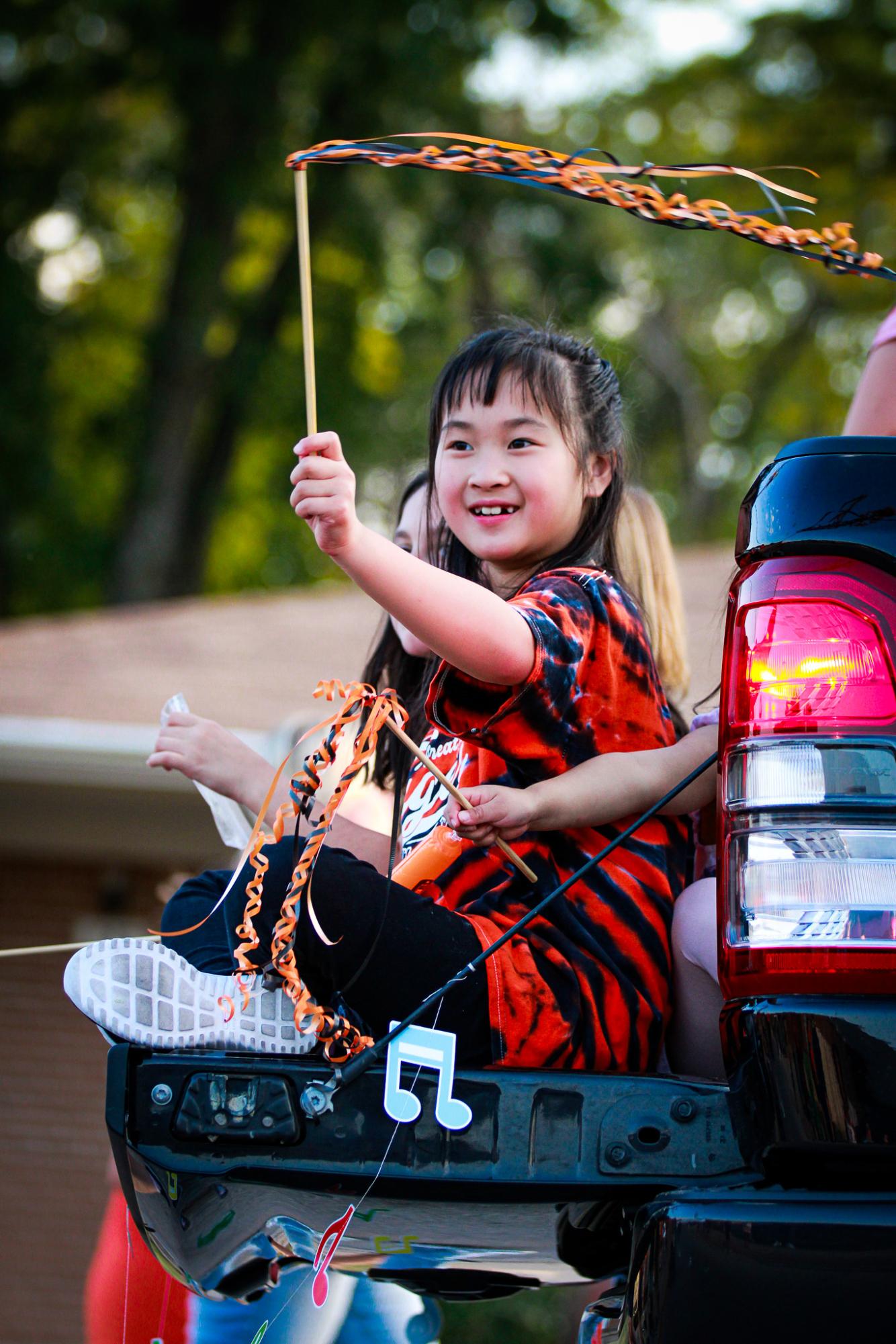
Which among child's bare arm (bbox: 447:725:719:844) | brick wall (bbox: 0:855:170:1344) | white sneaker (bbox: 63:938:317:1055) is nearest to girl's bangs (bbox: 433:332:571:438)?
child's bare arm (bbox: 447:725:719:844)

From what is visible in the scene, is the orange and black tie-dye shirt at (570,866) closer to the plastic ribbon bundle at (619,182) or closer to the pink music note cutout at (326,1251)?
the pink music note cutout at (326,1251)

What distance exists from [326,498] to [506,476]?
0.50m

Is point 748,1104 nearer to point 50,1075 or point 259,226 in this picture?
point 50,1075

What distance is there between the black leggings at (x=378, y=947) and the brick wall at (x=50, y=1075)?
7664 mm

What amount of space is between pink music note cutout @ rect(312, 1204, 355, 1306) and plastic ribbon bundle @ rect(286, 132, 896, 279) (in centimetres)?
127

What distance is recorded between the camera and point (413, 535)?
10.1 feet

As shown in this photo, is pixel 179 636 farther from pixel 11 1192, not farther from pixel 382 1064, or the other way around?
pixel 382 1064

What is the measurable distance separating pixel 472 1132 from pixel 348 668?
6.68 meters

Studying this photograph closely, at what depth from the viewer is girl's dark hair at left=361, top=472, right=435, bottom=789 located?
2594 millimetres

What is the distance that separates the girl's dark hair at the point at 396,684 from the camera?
8.51 ft

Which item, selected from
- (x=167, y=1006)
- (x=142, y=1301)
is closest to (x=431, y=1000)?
(x=167, y=1006)

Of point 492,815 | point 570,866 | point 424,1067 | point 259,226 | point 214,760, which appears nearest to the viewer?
point 424,1067

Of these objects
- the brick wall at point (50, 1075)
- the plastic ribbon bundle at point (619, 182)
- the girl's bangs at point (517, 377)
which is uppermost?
the plastic ribbon bundle at point (619, 182)

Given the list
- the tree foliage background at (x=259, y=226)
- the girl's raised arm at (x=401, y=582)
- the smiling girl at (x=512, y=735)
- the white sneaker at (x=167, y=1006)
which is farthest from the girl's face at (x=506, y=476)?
the tree foliage background at (x=259, y=226)
